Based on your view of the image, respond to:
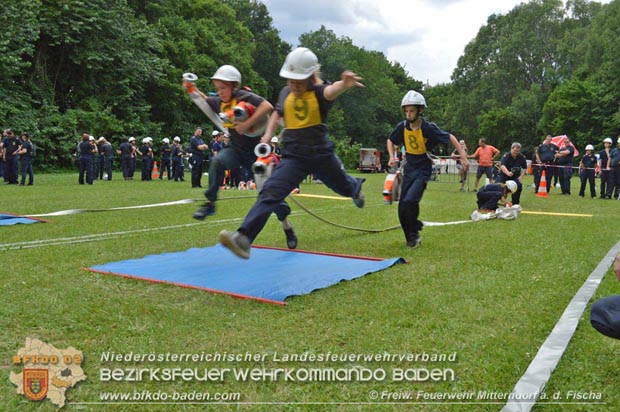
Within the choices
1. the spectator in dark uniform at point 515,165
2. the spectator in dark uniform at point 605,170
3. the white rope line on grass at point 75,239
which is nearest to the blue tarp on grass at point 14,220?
the white rope line on grass at point 75,239

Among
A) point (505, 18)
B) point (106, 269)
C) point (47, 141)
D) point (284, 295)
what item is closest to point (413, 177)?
point (284, 295)

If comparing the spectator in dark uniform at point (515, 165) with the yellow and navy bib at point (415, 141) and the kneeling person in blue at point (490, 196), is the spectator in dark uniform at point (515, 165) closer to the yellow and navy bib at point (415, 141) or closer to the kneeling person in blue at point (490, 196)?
the kneeling person in blue at point (490, 196)

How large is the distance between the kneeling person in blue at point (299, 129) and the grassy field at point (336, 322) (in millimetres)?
1030

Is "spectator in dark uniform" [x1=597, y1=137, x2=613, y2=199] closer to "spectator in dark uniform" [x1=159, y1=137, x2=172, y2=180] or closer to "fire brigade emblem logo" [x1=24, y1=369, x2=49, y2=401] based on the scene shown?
"spectator in dark uniform" [x1=159, y1=137, x2=172, y2=180]

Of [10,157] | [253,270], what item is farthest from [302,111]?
[10,157]

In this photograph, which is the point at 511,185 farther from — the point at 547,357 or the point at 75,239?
the point at 547,357

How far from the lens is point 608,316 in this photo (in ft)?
10.4

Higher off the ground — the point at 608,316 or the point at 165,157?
the point at 165,157

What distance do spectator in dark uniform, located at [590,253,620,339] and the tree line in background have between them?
3215 cm

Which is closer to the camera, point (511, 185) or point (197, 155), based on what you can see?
point (511, 185)

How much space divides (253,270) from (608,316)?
362cm

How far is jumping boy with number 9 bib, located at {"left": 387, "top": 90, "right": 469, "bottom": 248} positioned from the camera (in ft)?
26.4

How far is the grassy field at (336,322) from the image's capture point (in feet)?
10.3

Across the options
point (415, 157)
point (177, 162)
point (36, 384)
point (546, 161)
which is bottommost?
point (36, 384)
